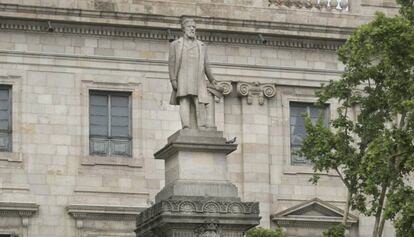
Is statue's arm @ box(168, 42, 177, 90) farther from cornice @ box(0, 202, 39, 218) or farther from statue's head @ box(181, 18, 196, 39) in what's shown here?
cornice @ box(0, 202, 39, 218)

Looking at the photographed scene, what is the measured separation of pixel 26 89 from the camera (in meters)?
49.5

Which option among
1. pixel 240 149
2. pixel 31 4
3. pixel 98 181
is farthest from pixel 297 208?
pixel 31 4

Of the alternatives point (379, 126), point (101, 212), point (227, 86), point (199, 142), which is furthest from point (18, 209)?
point (199, 142)

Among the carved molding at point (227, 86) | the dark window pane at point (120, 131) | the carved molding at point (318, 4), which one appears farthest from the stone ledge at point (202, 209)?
the carved molding at point (318, 4)

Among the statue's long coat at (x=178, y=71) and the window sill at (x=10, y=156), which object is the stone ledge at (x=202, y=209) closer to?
the statue's long coat at (x=178, y=71)

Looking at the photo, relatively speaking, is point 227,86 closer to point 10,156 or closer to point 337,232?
point 10,156

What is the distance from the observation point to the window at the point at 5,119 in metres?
49.1

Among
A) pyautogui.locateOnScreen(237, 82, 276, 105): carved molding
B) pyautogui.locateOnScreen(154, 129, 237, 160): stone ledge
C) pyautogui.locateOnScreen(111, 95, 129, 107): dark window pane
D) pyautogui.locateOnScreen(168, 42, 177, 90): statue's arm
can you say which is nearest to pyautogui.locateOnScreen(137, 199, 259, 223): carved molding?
pyautogui.locateOnScreen(154, 129, 237, 160): stone ledge

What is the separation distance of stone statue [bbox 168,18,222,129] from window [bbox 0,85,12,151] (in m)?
13.7

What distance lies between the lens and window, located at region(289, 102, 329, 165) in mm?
51438

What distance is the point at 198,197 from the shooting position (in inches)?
1374

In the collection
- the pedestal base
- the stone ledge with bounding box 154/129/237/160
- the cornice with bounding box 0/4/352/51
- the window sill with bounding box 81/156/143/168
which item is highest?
the cornice with bounding box 0/4/352/51

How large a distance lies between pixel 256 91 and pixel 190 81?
613 inches

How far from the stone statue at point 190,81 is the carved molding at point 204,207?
1767 millimetres
